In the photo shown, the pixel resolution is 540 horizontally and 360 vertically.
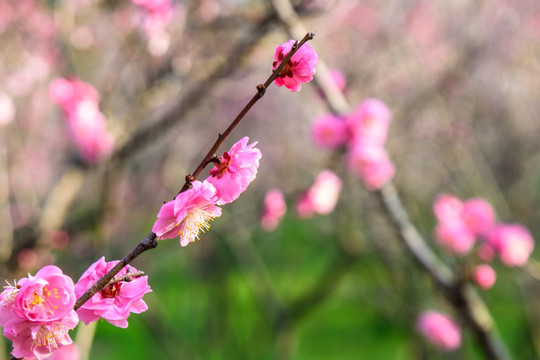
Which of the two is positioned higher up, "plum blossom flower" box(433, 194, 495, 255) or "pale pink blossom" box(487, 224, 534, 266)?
"plum blossom flower" box(433, 194, 495, 255)

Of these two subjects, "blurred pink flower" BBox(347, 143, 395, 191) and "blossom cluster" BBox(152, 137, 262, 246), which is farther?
"blurred pink flower" BBox(347, 143, 395, 191)

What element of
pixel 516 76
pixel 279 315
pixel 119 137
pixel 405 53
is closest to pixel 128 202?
pixel 279 315

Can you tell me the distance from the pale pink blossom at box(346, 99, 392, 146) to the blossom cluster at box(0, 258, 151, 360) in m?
1.90

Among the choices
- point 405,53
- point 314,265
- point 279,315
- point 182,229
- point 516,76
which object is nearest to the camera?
point 182,229

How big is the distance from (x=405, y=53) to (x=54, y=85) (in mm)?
4389

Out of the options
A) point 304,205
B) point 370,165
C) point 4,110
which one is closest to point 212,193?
point 370,165

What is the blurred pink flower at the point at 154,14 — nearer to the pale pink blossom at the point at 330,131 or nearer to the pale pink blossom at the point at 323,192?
the pale pink blossom at the point at 330,131

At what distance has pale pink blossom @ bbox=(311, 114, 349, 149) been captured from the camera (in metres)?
2.76

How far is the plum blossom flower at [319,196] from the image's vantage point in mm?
3238

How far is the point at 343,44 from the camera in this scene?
697 centimetres

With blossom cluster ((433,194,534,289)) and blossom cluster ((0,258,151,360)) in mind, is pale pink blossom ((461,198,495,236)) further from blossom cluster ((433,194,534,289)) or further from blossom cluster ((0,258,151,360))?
blossom cluster ((0,258,151,360))

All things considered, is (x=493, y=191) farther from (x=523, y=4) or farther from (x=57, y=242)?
(x=57, y=242)

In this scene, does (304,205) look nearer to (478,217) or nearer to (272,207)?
(272,207)

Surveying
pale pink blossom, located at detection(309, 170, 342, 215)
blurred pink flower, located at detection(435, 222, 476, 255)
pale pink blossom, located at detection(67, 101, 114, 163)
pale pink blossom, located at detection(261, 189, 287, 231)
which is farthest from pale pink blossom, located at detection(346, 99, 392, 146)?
pale pink blossom, located at detection(67, 101, 114, 163)
